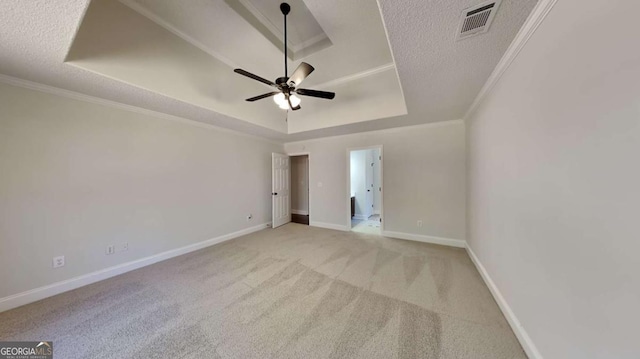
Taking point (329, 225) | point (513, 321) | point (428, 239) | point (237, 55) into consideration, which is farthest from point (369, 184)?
point (237, 55)

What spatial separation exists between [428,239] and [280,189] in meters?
3.64

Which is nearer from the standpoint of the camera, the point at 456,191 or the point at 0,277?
the point at 0,277

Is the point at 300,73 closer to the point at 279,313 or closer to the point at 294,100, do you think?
the point at 294,100

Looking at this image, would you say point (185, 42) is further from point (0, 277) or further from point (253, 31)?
point (0, 277)

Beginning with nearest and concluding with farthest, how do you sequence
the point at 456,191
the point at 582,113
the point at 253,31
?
the point at 582,113, the point at 253,31, the point at 456,191

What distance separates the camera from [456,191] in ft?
11.7

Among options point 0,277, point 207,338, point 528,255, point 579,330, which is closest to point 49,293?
point 0,277

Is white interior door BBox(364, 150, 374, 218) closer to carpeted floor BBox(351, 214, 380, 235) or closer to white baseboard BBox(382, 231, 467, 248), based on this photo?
carpeted floor BBox(351, 214, 380, 235)

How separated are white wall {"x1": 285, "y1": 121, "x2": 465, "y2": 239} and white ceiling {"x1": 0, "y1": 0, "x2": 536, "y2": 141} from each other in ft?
1.38

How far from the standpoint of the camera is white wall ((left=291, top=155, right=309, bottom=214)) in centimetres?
641

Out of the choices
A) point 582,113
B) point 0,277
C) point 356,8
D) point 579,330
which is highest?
point 356,8

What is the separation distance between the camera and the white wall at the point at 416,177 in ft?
11.8

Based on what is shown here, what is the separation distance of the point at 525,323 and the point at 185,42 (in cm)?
474

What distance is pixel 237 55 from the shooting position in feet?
9.57
